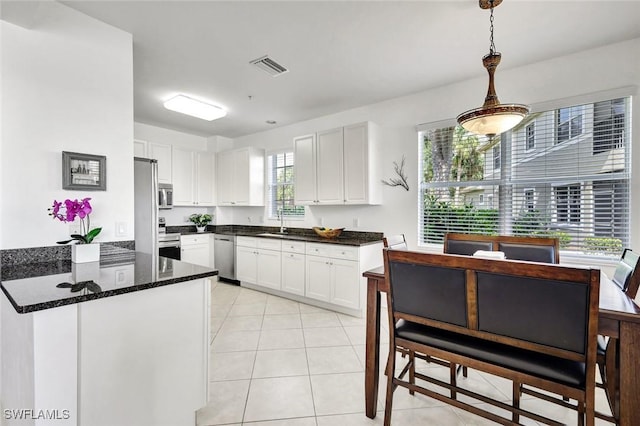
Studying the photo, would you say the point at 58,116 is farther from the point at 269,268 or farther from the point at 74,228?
the point at 269,268

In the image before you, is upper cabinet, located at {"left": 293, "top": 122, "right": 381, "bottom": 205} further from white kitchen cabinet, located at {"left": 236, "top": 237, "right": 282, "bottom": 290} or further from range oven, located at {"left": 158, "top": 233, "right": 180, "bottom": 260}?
range oven, located at {"left": 158, "top": 233, "right": 180, "bottom": 260}

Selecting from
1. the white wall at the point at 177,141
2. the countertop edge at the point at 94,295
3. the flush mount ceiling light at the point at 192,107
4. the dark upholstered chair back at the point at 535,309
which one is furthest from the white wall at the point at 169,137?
the dark upholstered chair back at the point at 535,309

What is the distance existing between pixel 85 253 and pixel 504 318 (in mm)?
2446

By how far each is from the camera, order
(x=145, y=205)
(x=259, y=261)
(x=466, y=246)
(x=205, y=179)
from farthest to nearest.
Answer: (x=205, y=179) → (x=259, y=261) → (x=145, y=205) → (x=466, y=246)

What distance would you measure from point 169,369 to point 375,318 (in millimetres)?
1205

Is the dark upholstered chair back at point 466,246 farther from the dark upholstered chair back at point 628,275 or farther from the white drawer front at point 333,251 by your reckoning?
the white drawer front at point 333,251

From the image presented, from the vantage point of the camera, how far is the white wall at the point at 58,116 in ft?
5.94

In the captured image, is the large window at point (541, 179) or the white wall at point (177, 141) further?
the white wall at point (177, 141)

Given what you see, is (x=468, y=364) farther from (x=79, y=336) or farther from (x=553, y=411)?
(x=79, y=336)

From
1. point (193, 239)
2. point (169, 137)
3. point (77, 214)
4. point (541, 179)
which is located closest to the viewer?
point (77, 214)

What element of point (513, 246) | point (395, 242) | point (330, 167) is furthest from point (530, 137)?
point (330, 167)

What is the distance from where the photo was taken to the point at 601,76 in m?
2.61

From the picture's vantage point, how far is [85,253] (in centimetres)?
187

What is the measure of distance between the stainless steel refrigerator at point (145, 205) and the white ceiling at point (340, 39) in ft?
3.29
